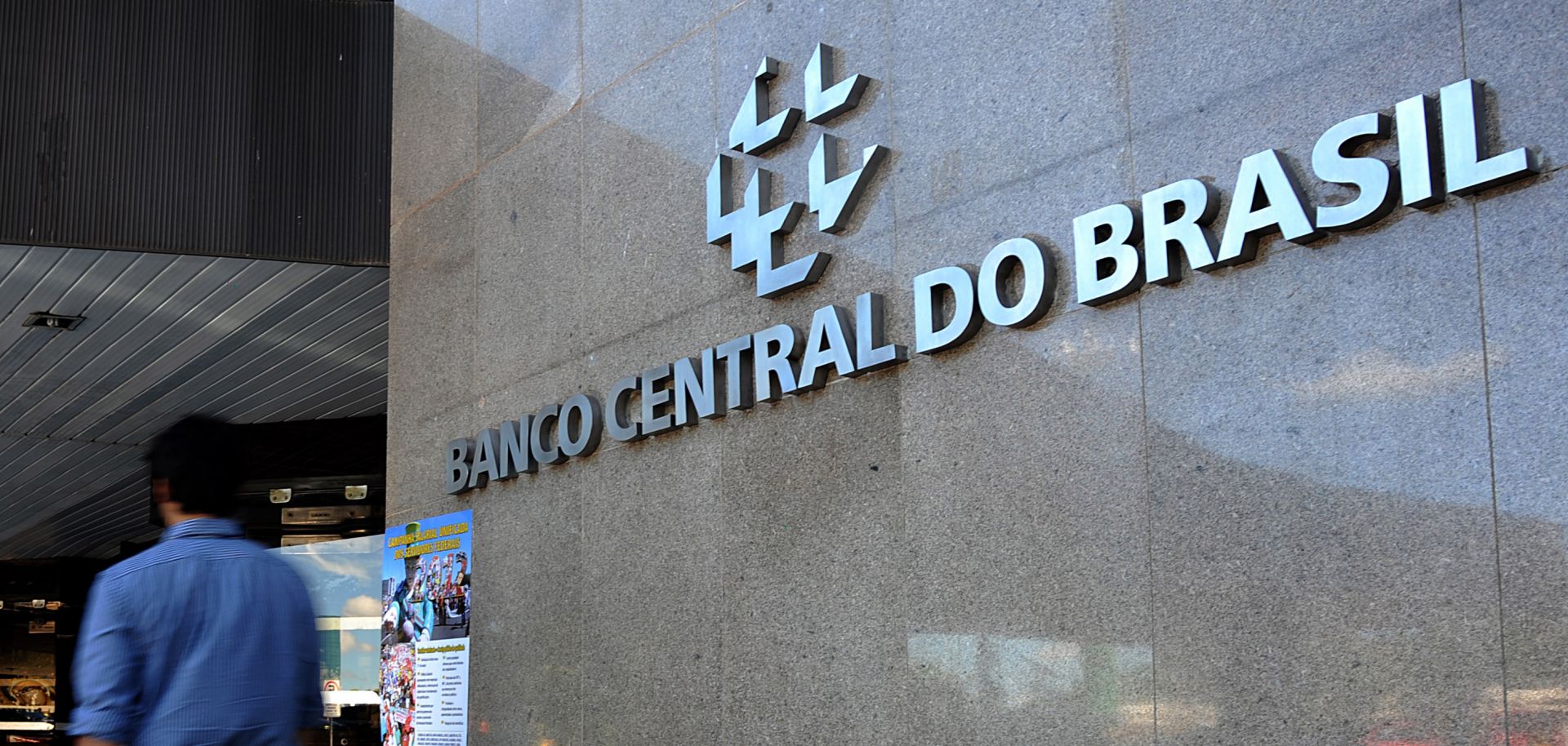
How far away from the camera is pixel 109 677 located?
307cm

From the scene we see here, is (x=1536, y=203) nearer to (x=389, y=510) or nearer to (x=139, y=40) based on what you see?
(x=389, y=510)

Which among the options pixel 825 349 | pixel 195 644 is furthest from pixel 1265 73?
pixel 195 644

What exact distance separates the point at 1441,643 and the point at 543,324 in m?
4.54

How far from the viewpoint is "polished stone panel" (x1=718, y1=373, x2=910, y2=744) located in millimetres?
5184

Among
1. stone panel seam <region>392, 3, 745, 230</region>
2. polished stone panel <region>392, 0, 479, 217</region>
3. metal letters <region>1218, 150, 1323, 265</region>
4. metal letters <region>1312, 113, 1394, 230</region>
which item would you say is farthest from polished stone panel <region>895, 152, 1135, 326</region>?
polished stone panel <region>392, 0, 479, 217</region>

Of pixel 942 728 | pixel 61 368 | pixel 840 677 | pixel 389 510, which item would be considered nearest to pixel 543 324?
pixel 389 510

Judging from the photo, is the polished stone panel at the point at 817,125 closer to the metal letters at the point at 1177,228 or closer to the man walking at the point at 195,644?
the metal letters at the point at 1177,228

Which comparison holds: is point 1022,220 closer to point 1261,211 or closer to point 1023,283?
point 1023,283

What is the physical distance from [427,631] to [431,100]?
9.20 feet

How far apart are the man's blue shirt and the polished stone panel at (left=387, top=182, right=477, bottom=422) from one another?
15.1 feet

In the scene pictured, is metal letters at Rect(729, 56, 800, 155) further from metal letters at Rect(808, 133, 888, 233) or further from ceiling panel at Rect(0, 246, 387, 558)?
ceiling panel at Rect(0, 246, 387, 558)

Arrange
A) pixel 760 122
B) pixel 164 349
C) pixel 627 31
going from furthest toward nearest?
pixel 164 349 < pixel 627 31 < pixel 760 122

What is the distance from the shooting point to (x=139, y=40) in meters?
9.55

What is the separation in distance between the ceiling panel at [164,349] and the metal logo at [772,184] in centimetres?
430
